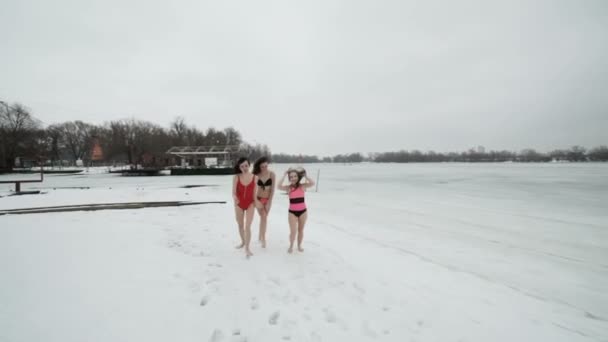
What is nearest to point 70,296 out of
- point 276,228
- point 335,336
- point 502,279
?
point 335,336

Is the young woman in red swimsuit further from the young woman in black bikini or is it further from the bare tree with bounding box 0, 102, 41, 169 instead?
the bare tree with bounding box 0, 102, 41, 169

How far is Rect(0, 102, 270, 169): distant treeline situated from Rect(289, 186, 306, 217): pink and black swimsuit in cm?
4504

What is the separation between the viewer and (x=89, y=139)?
67688mm

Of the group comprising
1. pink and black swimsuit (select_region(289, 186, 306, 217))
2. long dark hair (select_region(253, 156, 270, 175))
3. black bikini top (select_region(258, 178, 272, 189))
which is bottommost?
pink and black swimsuit (select_region(289, 186, 306, 217))

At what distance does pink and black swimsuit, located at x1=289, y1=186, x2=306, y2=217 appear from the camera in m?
4.27

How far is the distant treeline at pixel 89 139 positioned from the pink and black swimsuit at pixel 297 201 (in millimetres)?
45038

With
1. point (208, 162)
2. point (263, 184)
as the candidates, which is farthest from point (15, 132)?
point (263, 184)

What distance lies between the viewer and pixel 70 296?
2.79m

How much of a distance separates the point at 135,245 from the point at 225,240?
1640 millimetres

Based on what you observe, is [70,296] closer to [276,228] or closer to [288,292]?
[288,292]

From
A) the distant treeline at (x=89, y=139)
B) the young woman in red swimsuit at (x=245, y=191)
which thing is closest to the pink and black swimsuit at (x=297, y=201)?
the young woman in red swimsuit at (x=245, y=191)

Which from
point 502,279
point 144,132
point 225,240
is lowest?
point 502,279

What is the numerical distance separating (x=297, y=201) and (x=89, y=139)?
8903 centimetres

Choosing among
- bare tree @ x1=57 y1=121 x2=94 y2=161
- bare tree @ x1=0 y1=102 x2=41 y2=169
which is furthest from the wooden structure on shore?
bare tree @ x1=57 y1=121 x2=94 y2=161
